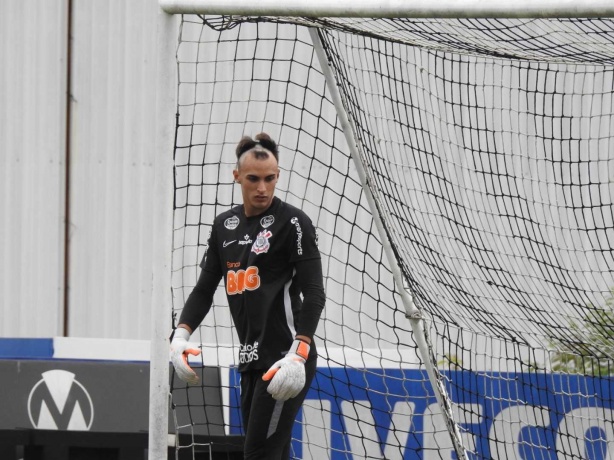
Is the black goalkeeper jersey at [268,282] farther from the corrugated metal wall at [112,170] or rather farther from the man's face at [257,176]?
the corrugated metal wall at [112,170]

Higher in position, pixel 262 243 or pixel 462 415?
pixel 262 243

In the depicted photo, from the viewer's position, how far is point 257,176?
4.00 meters

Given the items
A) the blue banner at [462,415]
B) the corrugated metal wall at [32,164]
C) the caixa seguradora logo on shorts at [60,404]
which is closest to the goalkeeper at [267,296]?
the caixa seguradora logo on shorts at [60,404]

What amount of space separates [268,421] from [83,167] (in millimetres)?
4823

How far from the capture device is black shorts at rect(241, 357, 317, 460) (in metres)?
3.90

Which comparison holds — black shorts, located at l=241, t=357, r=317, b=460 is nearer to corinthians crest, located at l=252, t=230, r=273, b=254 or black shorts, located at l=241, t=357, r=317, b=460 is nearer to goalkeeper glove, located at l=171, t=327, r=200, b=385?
goalkeeper glove, located at l=171, t=327, r=200, b=385

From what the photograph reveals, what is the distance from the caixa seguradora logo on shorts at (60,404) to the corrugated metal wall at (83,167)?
2862 millimetres

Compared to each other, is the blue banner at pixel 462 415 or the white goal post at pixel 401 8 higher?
the white goal post at pixel 401 8

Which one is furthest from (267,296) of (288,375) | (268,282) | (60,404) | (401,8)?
(60,404)

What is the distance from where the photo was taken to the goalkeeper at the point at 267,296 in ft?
12.8

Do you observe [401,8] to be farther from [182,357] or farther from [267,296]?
[182,357]

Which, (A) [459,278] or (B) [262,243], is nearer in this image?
(B) [262,243]

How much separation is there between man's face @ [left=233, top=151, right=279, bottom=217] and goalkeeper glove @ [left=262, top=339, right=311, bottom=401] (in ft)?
1.94

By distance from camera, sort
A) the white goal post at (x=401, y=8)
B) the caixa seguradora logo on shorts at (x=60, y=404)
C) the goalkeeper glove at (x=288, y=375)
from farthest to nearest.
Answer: the caixa seguradora logo on shorts at (x=60, y=404)
the goalkeeper glove at (x=288, y=375)
the white goal post at (x=401, y=8)
